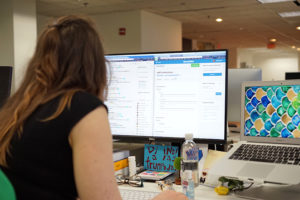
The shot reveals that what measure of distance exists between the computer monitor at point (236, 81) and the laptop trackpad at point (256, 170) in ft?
4.46

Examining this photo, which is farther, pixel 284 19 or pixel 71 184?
pixel 284 19

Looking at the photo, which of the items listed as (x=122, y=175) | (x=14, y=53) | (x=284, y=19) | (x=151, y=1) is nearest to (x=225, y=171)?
(x=122, y=175)

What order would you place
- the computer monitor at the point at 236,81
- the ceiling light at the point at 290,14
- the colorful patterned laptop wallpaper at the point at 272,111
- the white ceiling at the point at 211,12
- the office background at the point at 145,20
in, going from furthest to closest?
the ceiling light at the point at 290,14
the white ceiling at the point at 211,12
the office background at the point at 145,20
the computer monitor at the point at 236,81
the colorful patterned laptop wallpaper at the point at 272,111

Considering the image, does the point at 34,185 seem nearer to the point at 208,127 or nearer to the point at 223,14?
the point at 208,127

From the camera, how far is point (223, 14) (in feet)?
27.1

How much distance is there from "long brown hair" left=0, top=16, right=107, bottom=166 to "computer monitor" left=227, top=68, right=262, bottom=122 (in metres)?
1.79

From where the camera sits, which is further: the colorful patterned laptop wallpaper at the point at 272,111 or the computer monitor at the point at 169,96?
the computer monitor at the point at 169,96

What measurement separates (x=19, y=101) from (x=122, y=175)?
2.48 feet

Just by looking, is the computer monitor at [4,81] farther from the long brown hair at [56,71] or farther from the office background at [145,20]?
the office background at [145,20]

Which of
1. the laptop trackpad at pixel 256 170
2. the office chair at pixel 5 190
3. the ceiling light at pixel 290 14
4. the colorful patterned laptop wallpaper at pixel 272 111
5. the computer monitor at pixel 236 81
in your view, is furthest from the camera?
the ceiling light at pixel 290 14

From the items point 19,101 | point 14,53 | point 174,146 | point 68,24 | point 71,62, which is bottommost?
point 174,146

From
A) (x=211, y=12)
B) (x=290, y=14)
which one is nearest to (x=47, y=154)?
(x=211, y=12)

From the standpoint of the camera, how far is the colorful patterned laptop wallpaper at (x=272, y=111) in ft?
4.65

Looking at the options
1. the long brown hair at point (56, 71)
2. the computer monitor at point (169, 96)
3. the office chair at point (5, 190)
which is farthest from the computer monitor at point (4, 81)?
the office chair at point (5, 190)
